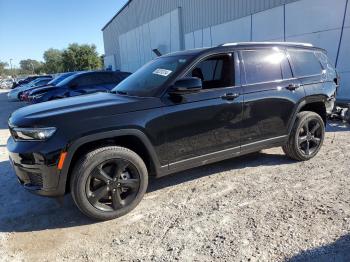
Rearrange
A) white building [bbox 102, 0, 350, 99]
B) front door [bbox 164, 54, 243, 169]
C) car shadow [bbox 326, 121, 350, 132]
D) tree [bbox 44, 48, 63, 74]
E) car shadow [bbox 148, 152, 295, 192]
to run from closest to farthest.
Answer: front door [bbox 164, 54, 243, 169] → car shadow [bbox 148, 152, 295, 192] → car shadow [bbox 326, 121, 350, 132] → white building [bbox 102, 0, 350, 99] → tree [bbox 44, 48, 63, 74]

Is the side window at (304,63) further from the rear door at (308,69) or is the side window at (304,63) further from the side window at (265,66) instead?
the side window at (265,66)

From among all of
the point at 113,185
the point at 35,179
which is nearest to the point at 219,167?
the point at 113,185

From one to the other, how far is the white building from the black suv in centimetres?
662

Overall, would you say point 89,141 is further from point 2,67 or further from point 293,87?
point 2,67

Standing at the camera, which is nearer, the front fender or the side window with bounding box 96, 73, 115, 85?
the front fender

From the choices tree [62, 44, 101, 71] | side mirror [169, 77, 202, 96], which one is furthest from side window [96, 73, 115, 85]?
tree [62, 44, 101, 71]

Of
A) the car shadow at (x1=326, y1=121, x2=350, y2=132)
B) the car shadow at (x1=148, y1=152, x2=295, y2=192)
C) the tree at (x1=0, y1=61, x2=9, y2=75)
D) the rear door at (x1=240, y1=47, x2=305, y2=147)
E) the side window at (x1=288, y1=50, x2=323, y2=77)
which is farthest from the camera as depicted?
the tree at (x1=0, y1=61, x2=9, y2=75)

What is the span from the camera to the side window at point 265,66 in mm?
4798

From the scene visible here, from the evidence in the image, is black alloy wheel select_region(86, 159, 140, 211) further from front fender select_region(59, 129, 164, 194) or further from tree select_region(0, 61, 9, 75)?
tree select_region(0, 61, 9, 75)

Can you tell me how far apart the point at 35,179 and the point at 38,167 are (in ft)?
0.71

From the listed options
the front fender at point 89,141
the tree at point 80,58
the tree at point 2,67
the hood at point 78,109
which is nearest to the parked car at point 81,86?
the hood at point 78,109

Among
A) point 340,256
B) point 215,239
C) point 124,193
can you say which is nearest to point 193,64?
point 124,193

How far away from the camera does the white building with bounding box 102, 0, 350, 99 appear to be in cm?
1126

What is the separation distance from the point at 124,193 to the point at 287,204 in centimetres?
191
